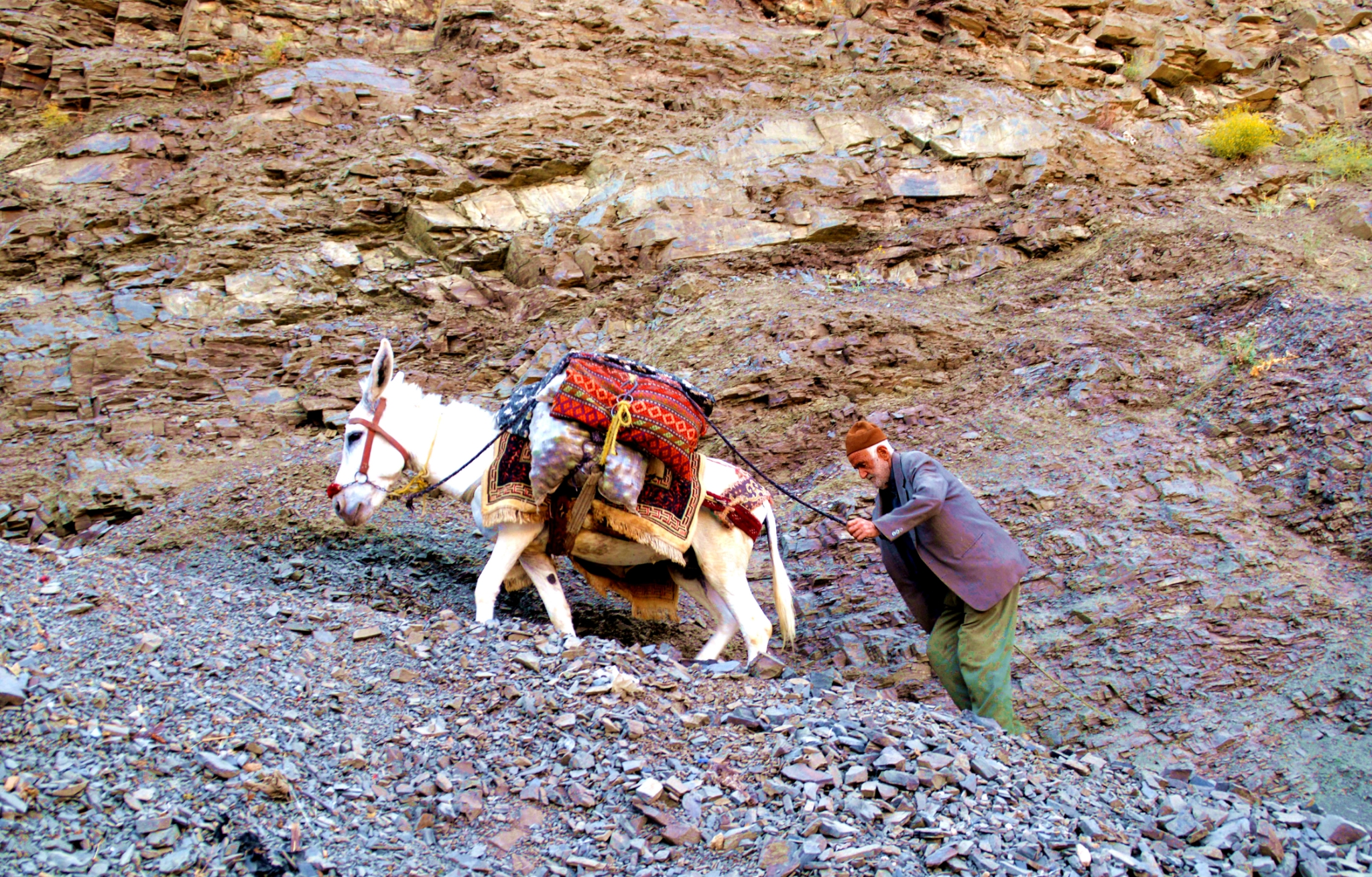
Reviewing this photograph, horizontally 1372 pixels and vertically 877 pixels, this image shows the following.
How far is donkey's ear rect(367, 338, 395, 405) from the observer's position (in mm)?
5613

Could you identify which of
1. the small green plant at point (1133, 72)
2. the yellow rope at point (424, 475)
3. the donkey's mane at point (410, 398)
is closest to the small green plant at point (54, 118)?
the donkey's mane at point (410, 398)

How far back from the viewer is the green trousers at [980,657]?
15.2 feet

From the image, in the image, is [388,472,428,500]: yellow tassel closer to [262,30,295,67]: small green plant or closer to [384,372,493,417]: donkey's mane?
[384,372,493,417]: donkey's mane

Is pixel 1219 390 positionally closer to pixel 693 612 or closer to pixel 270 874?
pixel 693 612

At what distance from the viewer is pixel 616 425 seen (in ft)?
16.5

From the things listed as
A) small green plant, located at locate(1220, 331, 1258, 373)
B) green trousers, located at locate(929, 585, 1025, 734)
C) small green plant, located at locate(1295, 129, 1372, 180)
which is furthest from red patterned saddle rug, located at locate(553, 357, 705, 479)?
small green plant, located at locate(1295, 129, 1372, 180)

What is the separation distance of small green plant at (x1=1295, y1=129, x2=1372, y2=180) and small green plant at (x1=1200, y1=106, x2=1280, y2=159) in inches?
19.2

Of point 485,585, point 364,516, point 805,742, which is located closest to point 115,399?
point 364,516

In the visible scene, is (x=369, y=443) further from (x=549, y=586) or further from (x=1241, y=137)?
(x=1241, y=137)


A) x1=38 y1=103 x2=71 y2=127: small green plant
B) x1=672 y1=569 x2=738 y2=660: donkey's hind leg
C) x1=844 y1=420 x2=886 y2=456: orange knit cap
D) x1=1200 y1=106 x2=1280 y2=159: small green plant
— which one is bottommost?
x1=38 y1=103 x2=71 y2=127: small green plant

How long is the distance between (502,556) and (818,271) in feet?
22.1

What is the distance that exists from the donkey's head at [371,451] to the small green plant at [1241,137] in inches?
514

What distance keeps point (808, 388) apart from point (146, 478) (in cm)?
635

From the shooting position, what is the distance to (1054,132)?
12.7 metres
